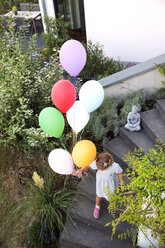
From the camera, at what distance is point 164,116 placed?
391cm

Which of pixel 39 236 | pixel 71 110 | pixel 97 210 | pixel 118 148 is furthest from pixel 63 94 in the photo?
pixel 39 236

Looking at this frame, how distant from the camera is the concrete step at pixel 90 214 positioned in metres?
3.36

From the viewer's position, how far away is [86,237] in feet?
11.2

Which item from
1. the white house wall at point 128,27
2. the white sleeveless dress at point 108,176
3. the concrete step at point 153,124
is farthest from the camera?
the white house wall at point 128,27

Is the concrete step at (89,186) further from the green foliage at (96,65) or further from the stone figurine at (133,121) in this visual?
the green foliage at (96,65)

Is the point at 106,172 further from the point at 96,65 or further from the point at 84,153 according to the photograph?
the point at 96,65

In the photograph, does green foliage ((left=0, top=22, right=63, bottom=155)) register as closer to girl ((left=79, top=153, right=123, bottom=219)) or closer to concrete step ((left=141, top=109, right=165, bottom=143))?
girl ((left=79, top=153, right=123, bottom=219))

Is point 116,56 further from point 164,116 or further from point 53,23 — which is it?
point 164,116

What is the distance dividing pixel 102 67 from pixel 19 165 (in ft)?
10.7

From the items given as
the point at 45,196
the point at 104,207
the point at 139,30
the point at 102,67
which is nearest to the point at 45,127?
the point at 45,196

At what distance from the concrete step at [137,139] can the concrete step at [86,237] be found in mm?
1375

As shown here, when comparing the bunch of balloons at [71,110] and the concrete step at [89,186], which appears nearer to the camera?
the bunch of balloons at [71,110]

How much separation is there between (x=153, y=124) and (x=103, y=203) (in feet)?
4.91

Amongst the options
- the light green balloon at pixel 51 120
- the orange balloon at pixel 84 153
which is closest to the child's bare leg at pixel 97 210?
the orange balloon at pixel 84 153
